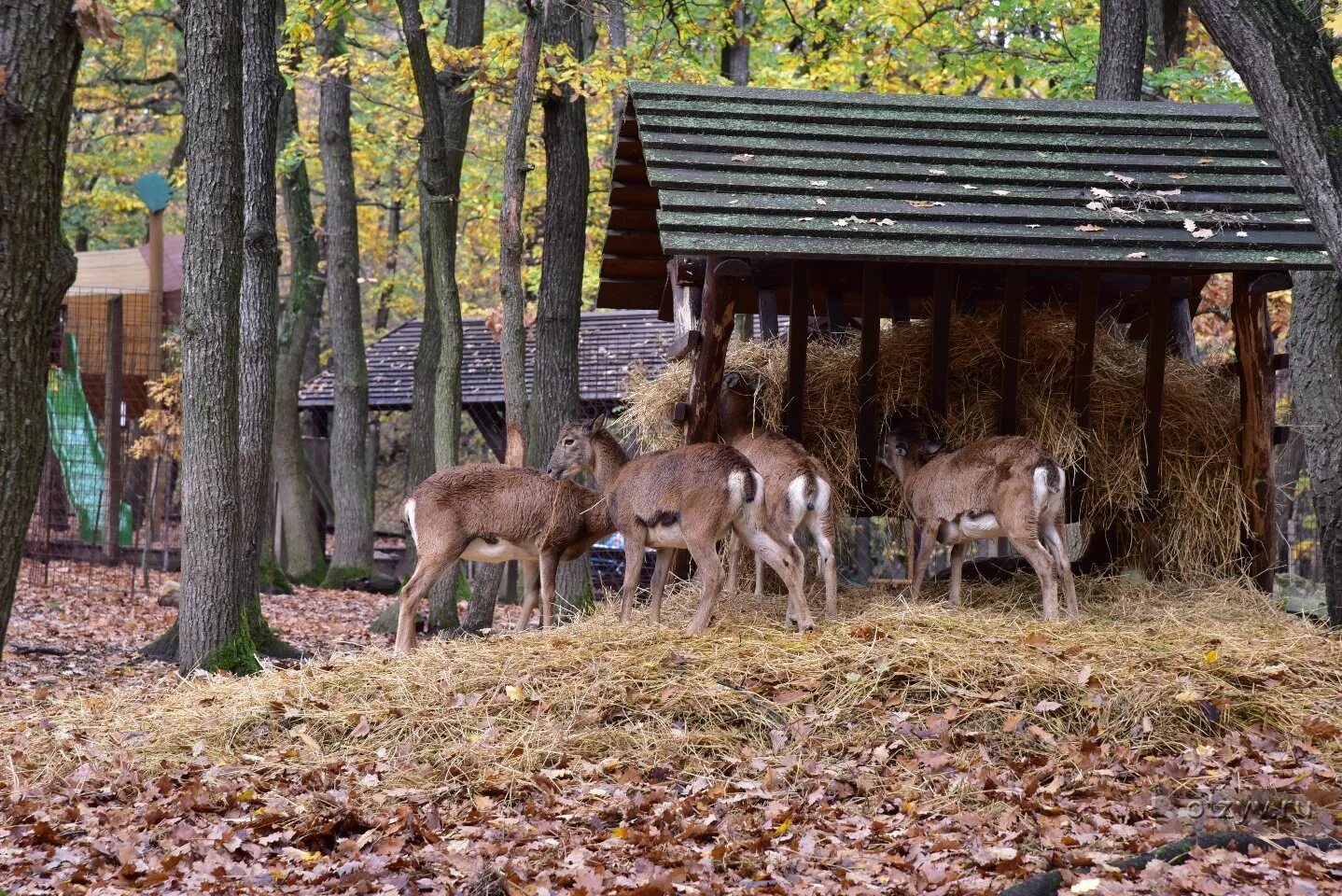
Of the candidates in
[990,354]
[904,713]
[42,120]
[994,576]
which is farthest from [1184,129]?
[42,120]

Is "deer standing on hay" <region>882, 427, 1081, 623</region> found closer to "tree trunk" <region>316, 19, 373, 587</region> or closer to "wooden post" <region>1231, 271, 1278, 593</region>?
"wooden post" <region>1231, 271, 1278, 593</region>

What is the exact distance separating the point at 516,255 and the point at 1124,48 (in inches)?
245

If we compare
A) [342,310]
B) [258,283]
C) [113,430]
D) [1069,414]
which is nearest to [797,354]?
[1069,414]

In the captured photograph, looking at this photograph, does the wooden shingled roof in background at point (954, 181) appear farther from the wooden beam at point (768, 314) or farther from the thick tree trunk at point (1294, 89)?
the thick tree trunk at point (1294, 89)

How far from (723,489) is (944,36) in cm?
1239

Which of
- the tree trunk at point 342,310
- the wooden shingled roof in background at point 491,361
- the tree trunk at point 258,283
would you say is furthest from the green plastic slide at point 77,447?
the tree trunk at point 258,283

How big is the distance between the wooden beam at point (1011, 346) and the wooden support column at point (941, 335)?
0.39m

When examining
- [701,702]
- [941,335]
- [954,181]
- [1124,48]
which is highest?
[1124,48]

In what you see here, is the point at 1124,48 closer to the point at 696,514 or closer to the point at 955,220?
the point at 955,220

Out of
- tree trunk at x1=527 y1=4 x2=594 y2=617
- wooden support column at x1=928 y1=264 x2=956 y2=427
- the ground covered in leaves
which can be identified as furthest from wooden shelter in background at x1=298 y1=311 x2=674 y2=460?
the ground covered in leaves

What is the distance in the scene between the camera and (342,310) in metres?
18.4

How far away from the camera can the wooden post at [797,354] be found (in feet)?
31.5

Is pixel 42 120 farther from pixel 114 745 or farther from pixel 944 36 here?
pixel 944 36

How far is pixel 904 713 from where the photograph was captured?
278 inches
